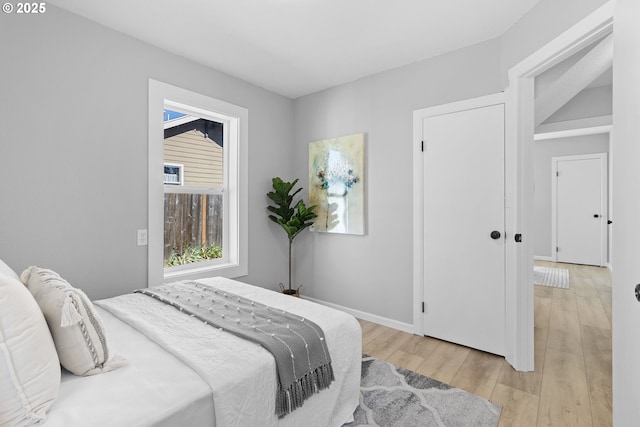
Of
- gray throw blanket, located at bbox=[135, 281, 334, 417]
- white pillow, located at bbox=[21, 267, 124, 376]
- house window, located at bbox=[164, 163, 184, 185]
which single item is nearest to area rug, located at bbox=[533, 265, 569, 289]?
gray throw blanket, located at bbox=[135, 281, 334, 417]

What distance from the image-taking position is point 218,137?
3229mm

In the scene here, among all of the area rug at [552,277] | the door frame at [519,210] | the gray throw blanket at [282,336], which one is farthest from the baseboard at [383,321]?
the area rug at [552,277]

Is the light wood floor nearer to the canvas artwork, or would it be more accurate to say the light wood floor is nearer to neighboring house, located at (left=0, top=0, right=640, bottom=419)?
neighboring house, located at (left=0, top=0, right=640, bottom=419)

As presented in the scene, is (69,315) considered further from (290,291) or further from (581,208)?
(581,208)

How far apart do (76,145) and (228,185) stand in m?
1.35

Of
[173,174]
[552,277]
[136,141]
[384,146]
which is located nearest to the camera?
[136,141]

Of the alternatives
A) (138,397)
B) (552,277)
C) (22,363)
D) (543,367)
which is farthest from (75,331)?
(552,277)

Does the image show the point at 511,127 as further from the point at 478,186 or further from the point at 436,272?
the point at 436,272

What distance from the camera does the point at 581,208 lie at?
6.07 metres

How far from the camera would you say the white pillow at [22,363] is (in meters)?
0.85

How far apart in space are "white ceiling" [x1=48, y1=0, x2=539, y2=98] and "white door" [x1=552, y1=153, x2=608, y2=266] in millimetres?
5190

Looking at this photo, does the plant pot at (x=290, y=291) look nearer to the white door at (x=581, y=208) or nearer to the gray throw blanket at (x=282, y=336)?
the gray throw blanket at (x=282, y=336)

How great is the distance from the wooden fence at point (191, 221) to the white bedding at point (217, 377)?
1.02 m

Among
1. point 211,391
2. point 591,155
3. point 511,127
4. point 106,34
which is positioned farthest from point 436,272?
point 591,155
